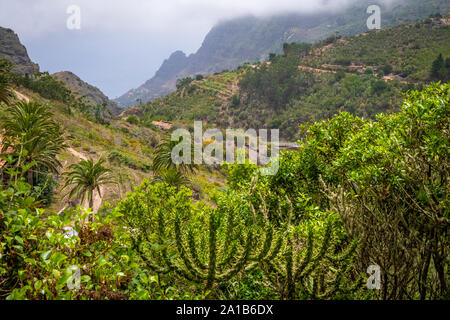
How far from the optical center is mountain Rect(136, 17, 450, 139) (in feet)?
233

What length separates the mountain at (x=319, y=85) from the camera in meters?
71.1

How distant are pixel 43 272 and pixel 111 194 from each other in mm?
25241

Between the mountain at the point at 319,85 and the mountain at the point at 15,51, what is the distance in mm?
51401

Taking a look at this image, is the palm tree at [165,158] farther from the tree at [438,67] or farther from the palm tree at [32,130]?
the tree at [438,67]

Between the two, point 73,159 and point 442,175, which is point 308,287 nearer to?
point 442,175

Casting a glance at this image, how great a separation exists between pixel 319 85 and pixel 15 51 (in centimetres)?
11082

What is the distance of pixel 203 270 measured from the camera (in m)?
3.79

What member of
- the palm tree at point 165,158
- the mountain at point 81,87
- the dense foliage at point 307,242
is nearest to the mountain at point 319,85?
the mountain at point 81,87

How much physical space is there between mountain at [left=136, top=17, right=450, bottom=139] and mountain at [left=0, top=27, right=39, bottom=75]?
51401mm

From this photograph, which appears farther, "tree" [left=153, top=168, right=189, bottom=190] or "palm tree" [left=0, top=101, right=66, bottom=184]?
"tree" [left=153, top=168, right=189, bottom=190]

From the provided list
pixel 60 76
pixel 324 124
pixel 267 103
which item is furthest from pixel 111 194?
pixel 60 76

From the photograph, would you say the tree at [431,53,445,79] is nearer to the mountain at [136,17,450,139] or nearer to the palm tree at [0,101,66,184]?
the mountain at [136,17,450,139]

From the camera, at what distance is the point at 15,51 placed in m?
107

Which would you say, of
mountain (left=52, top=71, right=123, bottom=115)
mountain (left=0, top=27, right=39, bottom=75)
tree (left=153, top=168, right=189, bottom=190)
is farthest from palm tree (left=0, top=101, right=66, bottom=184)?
A: mountain (left=52, top=71, right=123, bottom=115)
